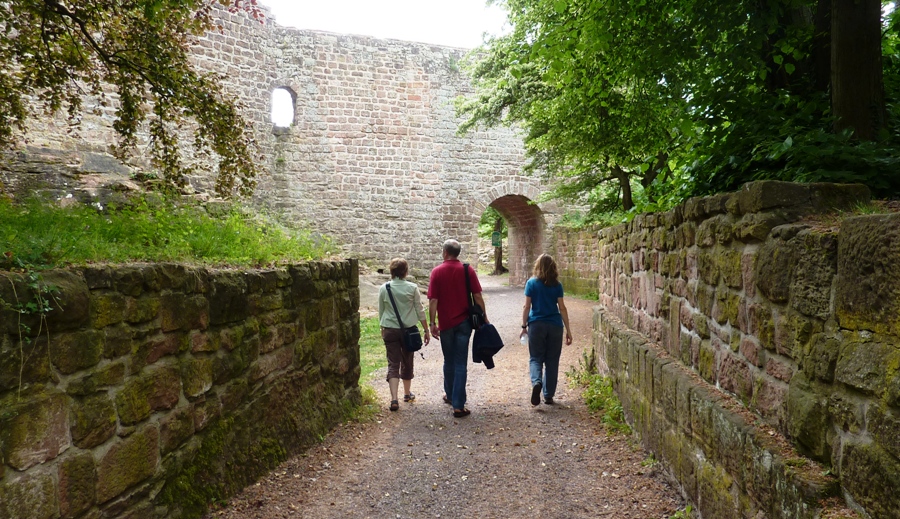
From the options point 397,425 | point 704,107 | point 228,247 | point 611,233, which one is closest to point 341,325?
point 397,425

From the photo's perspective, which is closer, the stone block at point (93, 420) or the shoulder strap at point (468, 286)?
the stone block at point (93, 420)

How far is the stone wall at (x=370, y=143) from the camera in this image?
680 inches

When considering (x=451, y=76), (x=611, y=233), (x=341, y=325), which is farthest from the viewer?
(x=451, y=76)

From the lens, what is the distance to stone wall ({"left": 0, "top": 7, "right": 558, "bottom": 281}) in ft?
56.7

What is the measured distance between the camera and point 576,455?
5203 millimetres

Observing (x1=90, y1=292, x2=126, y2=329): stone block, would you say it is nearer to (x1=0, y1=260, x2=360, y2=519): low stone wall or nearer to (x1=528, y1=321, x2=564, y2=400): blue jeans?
(x1=0, y1=260, x2=360, y2=519): low stone wall

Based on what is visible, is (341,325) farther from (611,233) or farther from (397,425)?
(611,233)

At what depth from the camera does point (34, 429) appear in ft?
7.65

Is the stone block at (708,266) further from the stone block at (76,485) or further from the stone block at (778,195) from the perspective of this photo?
the stone block at (76,485)

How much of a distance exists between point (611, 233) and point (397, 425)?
321 cm

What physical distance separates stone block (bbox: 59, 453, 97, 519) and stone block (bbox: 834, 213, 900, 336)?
2.90 meters

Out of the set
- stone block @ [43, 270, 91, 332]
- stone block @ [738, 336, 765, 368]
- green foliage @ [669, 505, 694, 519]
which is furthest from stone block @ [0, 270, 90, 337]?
green foliage @ [669, 505, 694, 519]

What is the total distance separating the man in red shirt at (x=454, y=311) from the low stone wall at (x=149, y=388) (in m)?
1.68

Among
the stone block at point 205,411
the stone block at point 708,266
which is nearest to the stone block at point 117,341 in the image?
the stone block at point 205,411
